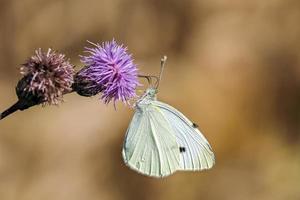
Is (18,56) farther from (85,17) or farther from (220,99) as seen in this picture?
(220,99)

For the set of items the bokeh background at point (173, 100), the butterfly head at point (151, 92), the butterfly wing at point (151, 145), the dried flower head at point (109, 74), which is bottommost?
the bokeh background at point (173, 100)

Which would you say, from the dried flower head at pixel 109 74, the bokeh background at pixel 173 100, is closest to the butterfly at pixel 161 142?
the dried flower head at pixel 109 74

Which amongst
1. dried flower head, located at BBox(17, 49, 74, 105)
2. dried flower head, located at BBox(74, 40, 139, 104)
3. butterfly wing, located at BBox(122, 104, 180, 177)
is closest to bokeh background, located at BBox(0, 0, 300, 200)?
butterfly wing, located at BBox(122, 104, 180, 177)

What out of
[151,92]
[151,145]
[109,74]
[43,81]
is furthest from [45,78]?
[151,145]

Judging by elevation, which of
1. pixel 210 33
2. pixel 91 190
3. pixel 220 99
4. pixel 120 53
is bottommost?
pixel 91 190

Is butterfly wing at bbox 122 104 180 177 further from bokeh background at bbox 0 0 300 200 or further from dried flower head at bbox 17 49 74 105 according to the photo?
bokeh background at bbox 0 0 300 200

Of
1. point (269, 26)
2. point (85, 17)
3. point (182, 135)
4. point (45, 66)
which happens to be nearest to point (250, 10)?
point (269, 26)

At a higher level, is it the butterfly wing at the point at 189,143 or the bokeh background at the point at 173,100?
the butterfly wing at the point at 189,143

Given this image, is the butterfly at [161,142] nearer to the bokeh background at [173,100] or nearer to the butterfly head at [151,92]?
the butterfly head at [151,92]
